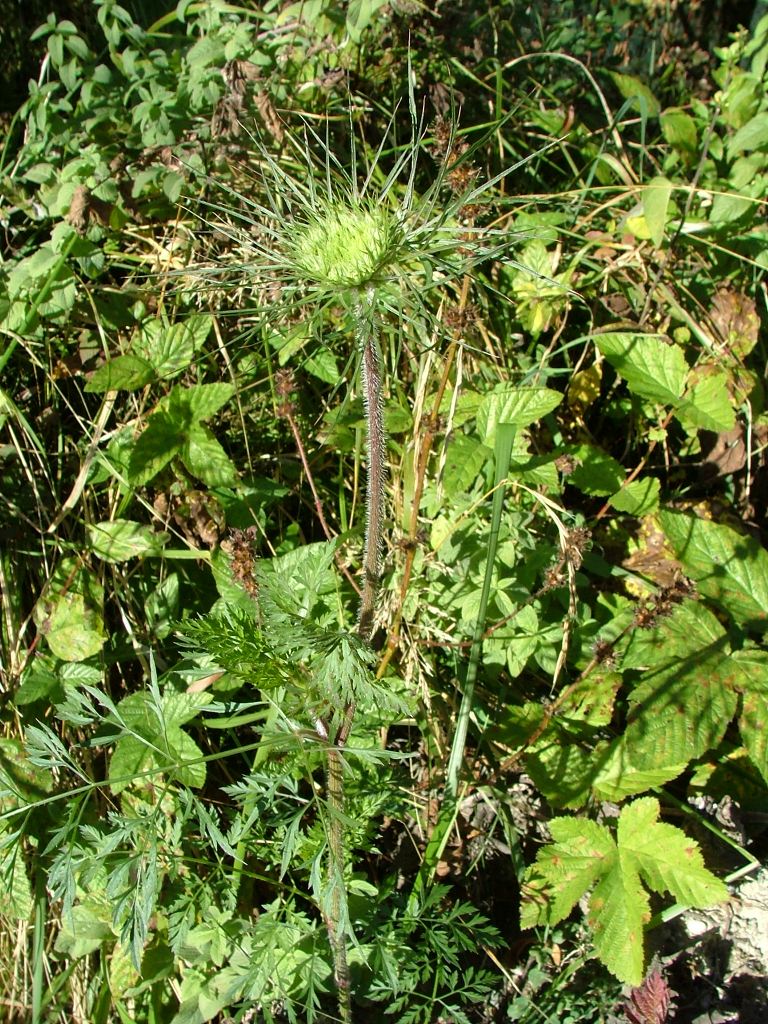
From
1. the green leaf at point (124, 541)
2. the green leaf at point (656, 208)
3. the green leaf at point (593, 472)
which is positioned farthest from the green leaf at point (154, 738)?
the green leaf at point (656, 208)

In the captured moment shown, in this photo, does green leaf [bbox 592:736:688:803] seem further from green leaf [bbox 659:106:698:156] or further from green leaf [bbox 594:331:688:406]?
green leaf [bbox 659:106:698:156]

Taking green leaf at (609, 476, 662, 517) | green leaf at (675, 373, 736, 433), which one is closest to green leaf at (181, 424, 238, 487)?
green leaf at (609, 476, 662, 517)

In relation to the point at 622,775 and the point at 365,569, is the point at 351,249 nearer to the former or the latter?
the point at 365,569

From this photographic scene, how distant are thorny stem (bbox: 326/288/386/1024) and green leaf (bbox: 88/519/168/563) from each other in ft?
2.56

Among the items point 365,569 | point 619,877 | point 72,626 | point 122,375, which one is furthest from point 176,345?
point 619,877

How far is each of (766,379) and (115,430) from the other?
1925 millimetres

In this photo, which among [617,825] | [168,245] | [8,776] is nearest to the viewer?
[8,776]

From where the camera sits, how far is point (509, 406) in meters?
2.12

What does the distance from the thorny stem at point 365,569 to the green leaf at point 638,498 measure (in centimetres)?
90

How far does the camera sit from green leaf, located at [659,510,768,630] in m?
2.19

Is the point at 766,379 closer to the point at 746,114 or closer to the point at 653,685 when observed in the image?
the point at 746,114

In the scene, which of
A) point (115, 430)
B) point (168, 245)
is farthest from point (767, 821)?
point (168, 245)

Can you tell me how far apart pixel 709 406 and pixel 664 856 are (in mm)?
1120

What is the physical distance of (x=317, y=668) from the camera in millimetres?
1406
